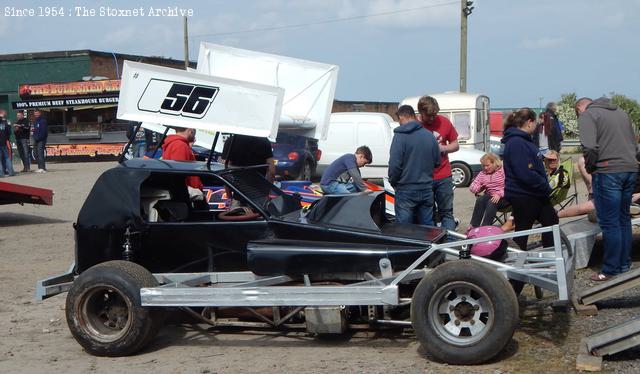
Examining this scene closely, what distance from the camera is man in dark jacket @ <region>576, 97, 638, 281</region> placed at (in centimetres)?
716

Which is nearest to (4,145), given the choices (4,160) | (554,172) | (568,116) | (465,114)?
(4,160)

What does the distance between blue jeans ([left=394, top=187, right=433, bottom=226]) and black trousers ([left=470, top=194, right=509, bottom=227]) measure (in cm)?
254

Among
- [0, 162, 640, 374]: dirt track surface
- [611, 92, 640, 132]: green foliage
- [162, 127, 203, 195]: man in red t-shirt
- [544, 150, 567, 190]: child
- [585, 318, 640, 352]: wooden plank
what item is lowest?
[0, 162, 640, 374]: dirt track surface

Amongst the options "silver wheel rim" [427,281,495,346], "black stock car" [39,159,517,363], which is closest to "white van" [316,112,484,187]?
"black stock car" [39,159,517,363]

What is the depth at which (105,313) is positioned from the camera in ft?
19.8

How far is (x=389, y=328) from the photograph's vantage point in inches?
251

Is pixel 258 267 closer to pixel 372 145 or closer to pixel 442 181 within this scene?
pixel 442 181

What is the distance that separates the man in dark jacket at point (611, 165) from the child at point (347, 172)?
393 cm

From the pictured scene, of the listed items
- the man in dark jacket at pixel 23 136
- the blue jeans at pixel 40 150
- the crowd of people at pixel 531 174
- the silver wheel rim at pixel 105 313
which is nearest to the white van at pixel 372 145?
the blue jeans at pixel 40 150

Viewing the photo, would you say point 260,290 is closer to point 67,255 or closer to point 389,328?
point 389,328

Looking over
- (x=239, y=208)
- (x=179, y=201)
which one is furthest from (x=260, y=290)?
(x=179, y=201)

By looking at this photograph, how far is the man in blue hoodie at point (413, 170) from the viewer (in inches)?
296

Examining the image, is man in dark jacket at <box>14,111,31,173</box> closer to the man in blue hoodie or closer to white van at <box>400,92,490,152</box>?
white van at <box>400,92,490,152</box>

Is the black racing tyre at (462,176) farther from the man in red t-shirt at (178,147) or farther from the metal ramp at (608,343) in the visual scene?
the metal ramp at (608,343)
